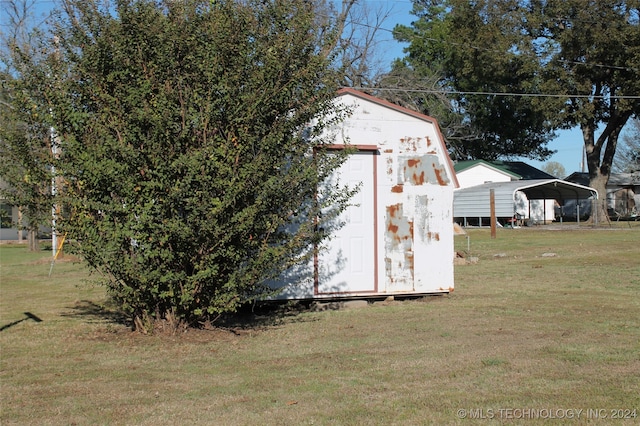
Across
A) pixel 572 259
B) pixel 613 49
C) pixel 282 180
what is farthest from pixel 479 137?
pixel 282 180

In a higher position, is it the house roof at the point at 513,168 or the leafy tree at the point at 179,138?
the house roof at the point at 513,168

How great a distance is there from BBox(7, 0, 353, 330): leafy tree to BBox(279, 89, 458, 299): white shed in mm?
2787

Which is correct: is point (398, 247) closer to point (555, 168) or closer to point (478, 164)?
point (478, 164)

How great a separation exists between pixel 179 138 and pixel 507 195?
33489 millimetres

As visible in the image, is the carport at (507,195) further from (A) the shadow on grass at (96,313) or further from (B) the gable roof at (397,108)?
(A) the shadow on grass at (96,313)

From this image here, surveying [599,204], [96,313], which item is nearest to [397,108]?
[96,313]

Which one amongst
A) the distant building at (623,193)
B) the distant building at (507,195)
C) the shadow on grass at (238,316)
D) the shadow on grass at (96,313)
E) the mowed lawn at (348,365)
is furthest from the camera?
the distant building at (623,193)

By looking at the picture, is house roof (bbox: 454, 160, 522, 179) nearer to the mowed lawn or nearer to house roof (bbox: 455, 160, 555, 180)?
house roof (bbox: 455, 160, 555, 180)

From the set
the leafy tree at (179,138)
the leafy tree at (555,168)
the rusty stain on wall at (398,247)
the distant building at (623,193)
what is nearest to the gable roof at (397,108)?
the rusty stain on wall at (398,247)

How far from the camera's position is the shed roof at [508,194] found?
38781 mm

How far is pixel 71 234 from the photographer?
750 centimetres

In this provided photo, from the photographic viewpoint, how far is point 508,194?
127ft

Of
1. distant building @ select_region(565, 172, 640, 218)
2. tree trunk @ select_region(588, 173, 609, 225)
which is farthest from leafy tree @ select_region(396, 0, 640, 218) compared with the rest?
distant building @ select_region(565, 172, 640, 218)

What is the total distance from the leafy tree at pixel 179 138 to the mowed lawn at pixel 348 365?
980 millimetres
